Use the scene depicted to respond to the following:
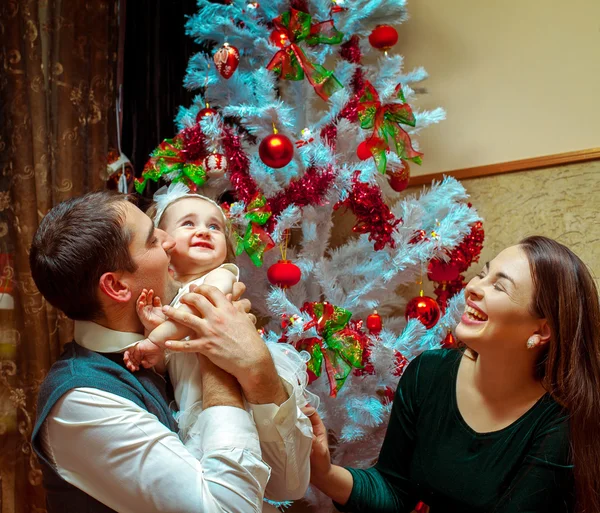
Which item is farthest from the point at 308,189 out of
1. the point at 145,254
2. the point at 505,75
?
the point at 505,75

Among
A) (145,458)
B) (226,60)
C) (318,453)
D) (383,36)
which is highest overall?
(383,36)

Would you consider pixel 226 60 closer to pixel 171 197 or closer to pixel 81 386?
pixel 171 197

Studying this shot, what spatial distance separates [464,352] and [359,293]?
477 millimetres

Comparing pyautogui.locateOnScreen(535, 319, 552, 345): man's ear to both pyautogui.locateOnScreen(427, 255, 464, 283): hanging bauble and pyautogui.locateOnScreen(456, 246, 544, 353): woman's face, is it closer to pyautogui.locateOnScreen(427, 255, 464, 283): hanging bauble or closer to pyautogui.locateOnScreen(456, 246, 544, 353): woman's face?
pyautogui.locateOnScreen(456, 246, 544, 353): woman's face

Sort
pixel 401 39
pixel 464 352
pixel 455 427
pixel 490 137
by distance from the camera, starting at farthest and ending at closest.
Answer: pixel 401 39, pixel 490 137, pixel 464 352, pixel 455 427

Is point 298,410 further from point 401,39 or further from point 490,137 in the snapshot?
point 401,39

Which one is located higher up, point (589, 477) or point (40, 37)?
point (40, 37)

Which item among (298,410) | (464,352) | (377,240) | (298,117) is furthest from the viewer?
(298,117)

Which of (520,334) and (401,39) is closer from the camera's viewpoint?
(520,334)

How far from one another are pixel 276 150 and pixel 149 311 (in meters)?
0.87

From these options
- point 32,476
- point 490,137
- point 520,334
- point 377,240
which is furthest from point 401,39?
point 32,476

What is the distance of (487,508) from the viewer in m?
1.55

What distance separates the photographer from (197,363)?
1.36 m

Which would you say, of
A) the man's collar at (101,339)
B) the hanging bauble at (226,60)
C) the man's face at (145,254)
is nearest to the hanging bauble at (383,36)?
the hanging bauble at (226,60)
